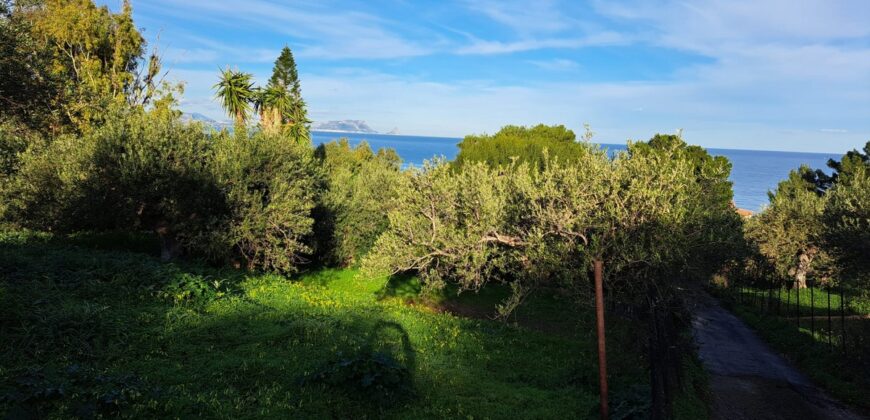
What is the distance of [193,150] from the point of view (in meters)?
24.2

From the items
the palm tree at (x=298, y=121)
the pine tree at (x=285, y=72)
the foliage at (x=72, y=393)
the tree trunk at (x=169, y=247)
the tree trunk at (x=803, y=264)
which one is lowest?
the tree trunk at (x=803, y=264)

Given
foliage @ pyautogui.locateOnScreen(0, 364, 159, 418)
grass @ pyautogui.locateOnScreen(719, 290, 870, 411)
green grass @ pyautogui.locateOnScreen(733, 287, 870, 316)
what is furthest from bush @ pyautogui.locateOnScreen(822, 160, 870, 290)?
foliage @ pyautogui.locateOnScreen(0, 364, 159, 418)

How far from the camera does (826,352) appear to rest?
22.1 meters

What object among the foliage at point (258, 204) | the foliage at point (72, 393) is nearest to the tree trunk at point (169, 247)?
the foliage at point (258, 204)

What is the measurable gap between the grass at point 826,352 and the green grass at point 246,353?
977 cm

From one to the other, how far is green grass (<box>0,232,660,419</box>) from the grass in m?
9.77

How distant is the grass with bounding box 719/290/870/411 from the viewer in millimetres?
18500

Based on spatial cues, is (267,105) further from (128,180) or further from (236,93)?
(128,180)

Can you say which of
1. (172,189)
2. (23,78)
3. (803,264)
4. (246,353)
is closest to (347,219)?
(172,189)

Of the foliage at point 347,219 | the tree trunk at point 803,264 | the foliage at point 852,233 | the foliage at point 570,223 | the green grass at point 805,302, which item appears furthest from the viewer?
the tree trunk at point 803,264

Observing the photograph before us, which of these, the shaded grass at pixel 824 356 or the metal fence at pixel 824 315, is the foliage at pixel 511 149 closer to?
the metal fence at pixel 824 315

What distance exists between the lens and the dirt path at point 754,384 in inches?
655

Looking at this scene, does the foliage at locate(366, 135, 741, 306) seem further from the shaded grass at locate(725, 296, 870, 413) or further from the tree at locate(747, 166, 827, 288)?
the tree at locate(747, 166, 827, 288)

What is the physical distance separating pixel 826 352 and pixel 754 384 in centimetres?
565
